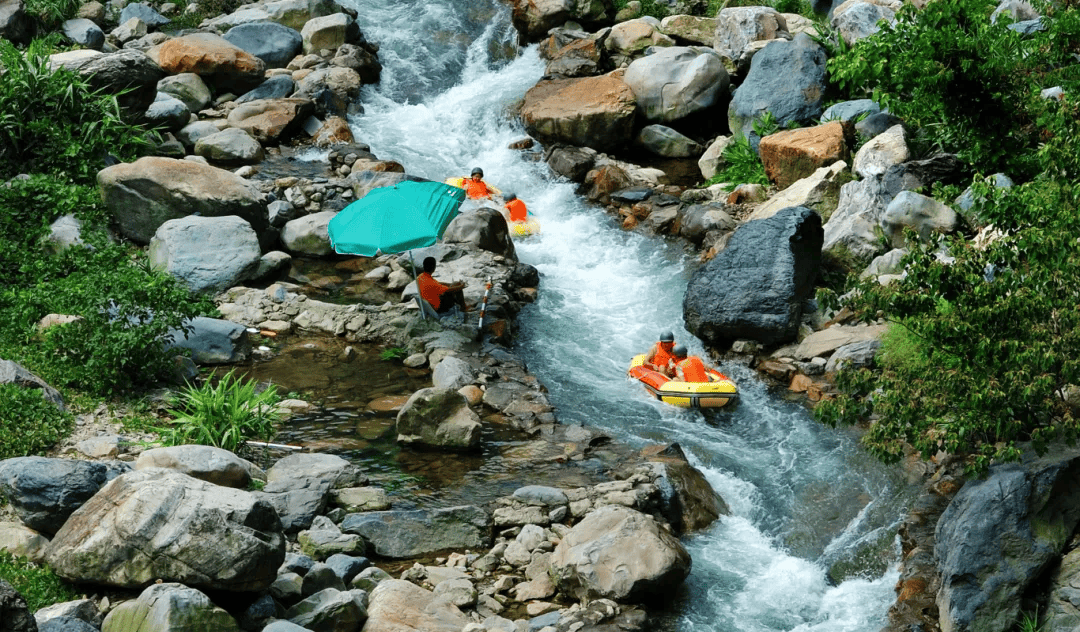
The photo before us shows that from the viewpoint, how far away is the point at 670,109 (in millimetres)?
18625

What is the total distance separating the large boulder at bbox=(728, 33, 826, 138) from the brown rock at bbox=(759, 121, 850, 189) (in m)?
0.98

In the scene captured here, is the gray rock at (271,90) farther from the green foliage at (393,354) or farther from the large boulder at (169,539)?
the large boulder at (169,539)

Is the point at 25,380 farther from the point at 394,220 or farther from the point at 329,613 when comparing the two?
the point at 394,220

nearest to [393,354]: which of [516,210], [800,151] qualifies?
[516,210]

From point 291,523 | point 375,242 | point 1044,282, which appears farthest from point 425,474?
point 1044,282

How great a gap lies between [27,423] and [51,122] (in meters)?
7.50

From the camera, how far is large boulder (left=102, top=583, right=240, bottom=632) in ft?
20.0

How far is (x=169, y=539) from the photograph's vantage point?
20.7 ft

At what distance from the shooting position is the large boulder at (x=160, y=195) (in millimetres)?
13805

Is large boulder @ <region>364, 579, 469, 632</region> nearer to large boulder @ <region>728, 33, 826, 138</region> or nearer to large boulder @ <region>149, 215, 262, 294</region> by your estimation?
large boulder @ <region>149, 215, 262, 294</region>

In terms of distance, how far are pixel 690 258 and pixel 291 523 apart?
8.45m

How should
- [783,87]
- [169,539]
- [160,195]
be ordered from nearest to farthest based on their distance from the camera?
[169,539], [160,195], [783,87]

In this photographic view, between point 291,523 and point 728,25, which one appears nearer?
point 291,523

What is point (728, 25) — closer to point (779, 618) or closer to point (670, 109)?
point (670, 109)
